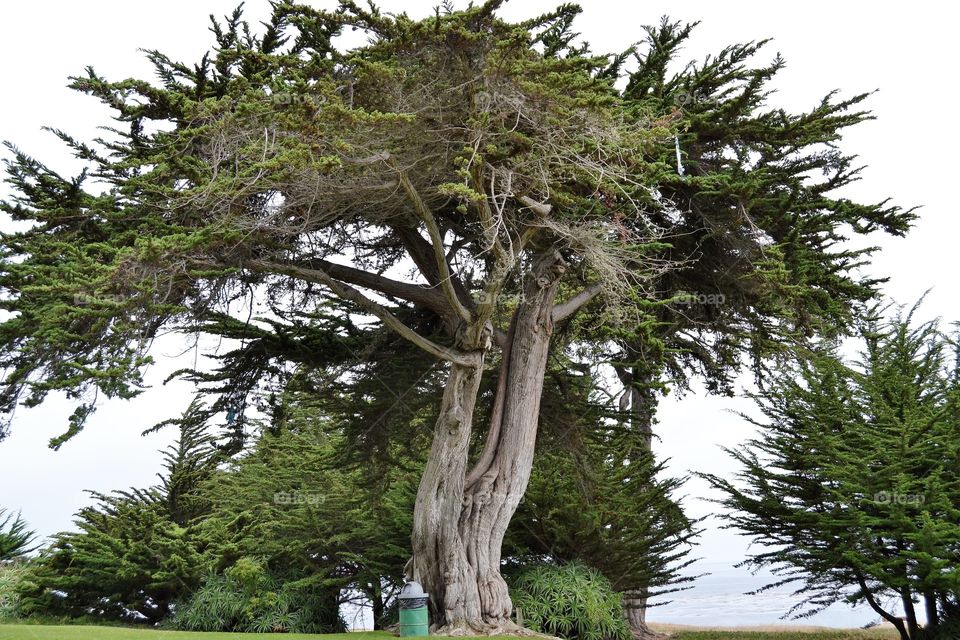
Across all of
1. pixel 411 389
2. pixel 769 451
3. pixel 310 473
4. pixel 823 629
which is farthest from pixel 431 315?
pixel 823 629

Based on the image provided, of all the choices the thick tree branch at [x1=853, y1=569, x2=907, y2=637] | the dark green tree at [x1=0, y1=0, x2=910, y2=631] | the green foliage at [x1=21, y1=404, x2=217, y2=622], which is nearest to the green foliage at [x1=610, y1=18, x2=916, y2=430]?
the dark green tree at [x1=0, y1=0, x2=910, y2=631]

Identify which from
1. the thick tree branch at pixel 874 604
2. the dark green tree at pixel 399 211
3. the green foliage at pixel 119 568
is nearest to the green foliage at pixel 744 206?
the dark green tree at pixel 399 211

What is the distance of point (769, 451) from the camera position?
44.6ft

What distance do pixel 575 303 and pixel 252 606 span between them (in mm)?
7060

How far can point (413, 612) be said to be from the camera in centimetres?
948

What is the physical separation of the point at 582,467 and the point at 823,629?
7.38 m

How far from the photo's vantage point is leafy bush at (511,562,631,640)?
11.2 meters

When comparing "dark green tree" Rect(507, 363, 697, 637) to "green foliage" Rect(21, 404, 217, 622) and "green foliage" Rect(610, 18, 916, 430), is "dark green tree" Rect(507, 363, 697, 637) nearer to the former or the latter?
"green foliage" Rect(610, 18, 916, 430)

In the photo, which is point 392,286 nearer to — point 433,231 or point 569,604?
point 433,231

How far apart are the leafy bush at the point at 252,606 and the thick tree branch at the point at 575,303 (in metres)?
6.10

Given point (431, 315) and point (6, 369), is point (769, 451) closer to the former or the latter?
point (431, 315)

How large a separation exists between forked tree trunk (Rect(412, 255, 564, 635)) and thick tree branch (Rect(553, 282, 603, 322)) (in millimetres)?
442

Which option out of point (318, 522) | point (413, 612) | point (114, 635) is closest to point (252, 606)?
point (318, 522)

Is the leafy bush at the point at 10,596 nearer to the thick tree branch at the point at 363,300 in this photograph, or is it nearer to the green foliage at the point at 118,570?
the green foliage at the point at 118,570
